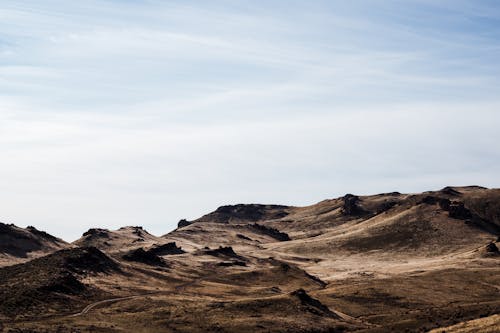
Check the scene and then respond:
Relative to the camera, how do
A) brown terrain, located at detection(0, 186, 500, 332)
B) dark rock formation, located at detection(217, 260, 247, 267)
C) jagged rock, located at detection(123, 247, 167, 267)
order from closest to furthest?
brown terrain, located at detection(0, 186, 500, 332), jagged rock, located at detection(123, 247, 167, 267), dark rock formation, located at detection(217, 260, 247, 267)

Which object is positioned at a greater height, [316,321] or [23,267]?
[23,267]

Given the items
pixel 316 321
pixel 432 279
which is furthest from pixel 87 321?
pixel 432 279

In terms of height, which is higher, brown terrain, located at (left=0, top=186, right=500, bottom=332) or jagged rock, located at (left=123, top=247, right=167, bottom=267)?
jagged rock, located at (left=123, top=247, right=167, bottom=267)

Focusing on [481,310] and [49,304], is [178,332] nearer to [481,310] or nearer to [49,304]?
[49,304]

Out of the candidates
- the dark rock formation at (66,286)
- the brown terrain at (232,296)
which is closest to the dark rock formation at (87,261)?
the brown terrain at (232,296)

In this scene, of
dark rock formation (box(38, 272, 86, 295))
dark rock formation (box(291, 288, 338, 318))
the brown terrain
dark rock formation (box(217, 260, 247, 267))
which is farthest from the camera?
dark rock formation (box(217, 260, 247, 267))

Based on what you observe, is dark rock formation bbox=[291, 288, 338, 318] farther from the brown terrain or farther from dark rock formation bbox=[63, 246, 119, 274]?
dark rock formation bbox=[63, 246, 119, 274]

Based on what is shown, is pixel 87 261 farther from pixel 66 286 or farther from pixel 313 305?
pixel 313 305

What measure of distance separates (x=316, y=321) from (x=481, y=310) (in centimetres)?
3204

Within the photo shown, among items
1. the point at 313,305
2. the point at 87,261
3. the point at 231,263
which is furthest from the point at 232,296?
the point at 231,263

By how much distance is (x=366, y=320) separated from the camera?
405 feet

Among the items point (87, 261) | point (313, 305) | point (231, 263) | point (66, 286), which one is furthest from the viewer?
A: point (231, 263)

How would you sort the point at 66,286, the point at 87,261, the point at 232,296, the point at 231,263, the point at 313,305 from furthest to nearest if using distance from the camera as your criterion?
1. the point at 231,263
2. the point at 87,261
3. the point at 232,296
4. the point at 66,286
5. the point at 313,305

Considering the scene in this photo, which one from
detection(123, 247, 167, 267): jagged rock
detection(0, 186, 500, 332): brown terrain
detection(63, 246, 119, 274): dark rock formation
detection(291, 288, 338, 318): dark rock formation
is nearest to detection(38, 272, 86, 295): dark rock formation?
detection(0, 186, 500, 332): brown terrain
